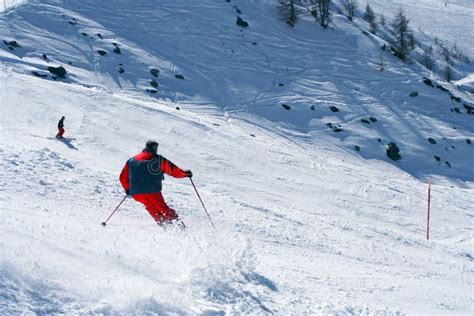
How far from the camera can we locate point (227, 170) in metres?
17.2

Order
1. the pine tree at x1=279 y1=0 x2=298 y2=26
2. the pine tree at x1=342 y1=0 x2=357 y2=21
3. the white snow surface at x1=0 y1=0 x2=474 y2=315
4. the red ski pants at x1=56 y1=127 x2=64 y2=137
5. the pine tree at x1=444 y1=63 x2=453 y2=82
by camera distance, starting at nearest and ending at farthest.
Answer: the white snow surface at x1=0 y1=0 x2=474 y2=315
the red ski pants at x1=56 y1=127 x2=64 y2=137
the pine tree at x1=279 y1=0 x2=298 y2=26
the pine tree at x1=444 y1=63 x2=453 y2=82
the pine tree at x1=342 y1=0 x2=357 y2=21

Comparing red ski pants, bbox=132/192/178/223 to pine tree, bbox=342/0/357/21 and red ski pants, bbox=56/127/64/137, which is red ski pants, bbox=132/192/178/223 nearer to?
red ski pants, bbox=56/127/64/137

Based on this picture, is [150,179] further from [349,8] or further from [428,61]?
[349,8]

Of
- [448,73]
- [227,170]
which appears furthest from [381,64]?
[227,170]

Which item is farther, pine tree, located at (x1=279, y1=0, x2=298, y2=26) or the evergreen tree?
the evergreen tree

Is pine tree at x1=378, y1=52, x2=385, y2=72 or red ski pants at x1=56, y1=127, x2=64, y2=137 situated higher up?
red ski pants at x1=56, y1=127, x2=64, y2=137

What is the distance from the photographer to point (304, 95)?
36.4 metres

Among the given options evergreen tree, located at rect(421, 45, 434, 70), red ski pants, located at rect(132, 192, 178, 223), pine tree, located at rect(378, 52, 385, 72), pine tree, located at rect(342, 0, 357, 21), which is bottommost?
evergreen tree, located at rect(421, 45, 434, 70)

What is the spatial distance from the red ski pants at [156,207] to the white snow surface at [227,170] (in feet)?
0.96

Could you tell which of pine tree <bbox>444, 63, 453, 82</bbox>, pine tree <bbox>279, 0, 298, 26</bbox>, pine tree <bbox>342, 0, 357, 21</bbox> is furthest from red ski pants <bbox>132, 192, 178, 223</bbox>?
pine tree <bbox>342, 0, 357, 21</bbox>

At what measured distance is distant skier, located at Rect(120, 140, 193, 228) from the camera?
Answer: 29.3 ft

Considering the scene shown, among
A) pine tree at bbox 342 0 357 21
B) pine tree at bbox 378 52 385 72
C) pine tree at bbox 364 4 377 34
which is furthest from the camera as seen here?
pine tree at bbox 342 0 357 21

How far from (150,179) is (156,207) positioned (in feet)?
1.66

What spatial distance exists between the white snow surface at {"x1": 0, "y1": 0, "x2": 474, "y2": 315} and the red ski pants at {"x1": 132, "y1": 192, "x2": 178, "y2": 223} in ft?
0.96
